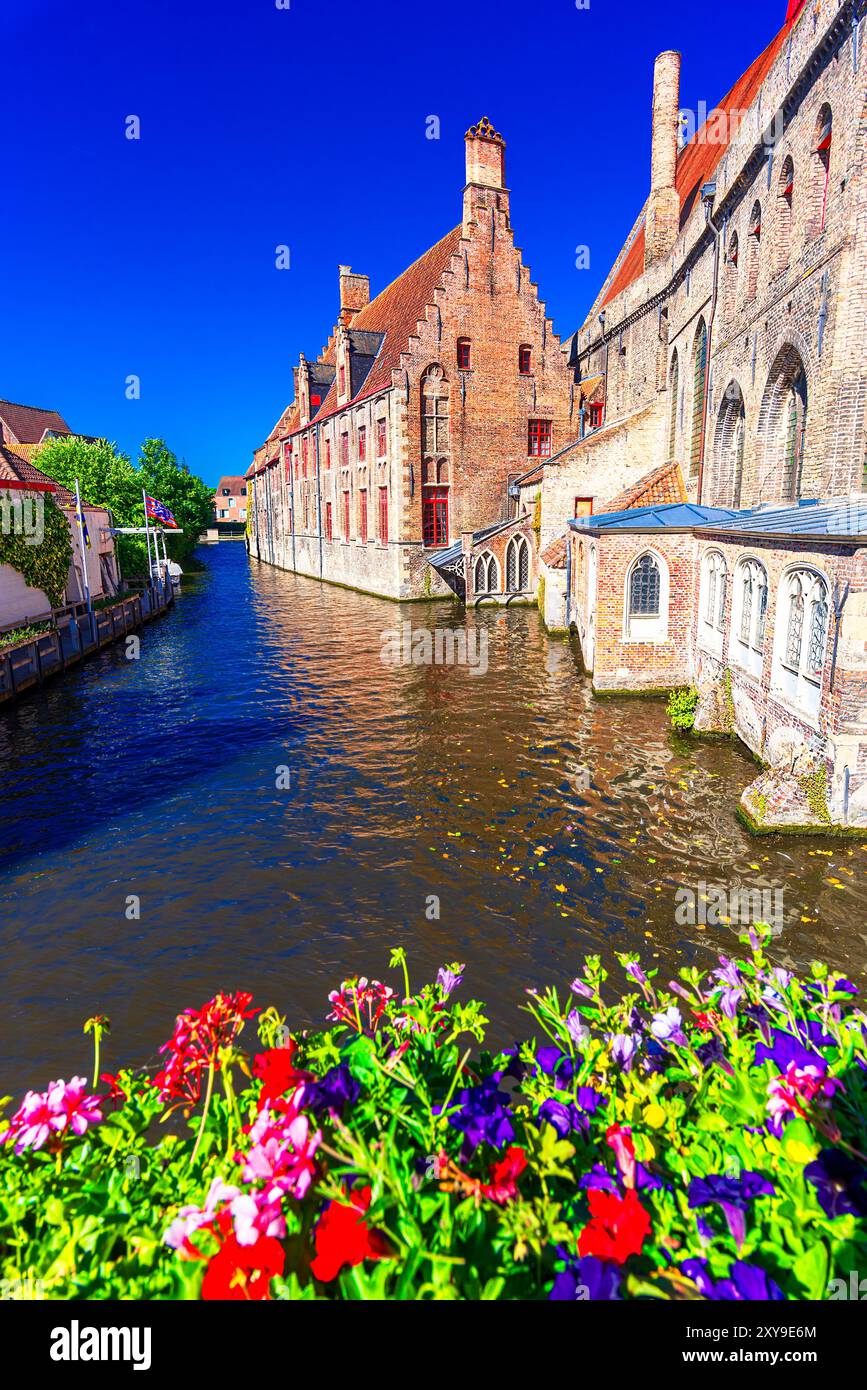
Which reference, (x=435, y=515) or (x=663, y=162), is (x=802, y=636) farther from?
(x=435, y=515)

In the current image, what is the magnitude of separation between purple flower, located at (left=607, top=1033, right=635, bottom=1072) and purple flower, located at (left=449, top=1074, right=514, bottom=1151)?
0.45 m

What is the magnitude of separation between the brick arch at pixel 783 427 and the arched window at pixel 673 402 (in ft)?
27.0

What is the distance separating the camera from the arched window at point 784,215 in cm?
1444

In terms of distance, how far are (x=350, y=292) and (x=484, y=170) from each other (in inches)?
903

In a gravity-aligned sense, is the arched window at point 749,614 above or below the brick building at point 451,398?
below

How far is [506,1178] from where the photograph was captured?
2.09 m

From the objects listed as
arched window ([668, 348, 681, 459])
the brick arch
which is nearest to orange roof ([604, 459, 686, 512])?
arched window ([668, 348, 681, 459])

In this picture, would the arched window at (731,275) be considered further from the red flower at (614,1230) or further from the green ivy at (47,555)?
the green ivy at (47,555)

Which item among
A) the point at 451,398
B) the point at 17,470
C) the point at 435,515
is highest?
the point at 451,398

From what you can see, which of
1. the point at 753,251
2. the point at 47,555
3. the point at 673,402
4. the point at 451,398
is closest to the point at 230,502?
the point at 451,398

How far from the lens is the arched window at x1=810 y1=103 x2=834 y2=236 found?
41.7ft

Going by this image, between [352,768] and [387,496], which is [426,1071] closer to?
[352,768]

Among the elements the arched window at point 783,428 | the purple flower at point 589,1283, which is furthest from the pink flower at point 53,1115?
the arched window at point 783,428

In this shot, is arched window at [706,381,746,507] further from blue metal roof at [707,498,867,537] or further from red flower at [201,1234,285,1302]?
red flower at [201,1234,285,1302]
